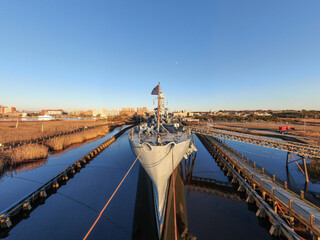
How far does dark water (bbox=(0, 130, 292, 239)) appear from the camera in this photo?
797 centimetres

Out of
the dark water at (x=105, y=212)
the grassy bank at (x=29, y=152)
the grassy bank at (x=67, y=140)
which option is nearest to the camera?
the dark water at (x=105, y=212)

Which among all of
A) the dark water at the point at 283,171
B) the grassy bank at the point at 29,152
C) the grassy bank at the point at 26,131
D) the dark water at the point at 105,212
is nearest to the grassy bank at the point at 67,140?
the grassy bank at the point at 29,152

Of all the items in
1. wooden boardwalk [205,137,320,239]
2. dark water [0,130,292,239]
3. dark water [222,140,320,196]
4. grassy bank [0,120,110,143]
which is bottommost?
dark water [0,130,292,239]

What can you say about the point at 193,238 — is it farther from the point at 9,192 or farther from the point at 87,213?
the point at 9,192

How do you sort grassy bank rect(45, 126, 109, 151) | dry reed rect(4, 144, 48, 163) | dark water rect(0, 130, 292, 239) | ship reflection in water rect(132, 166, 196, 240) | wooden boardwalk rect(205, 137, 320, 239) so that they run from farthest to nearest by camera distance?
grassy bank rect(45, 126, 109, 151), dry reed rect(4, 144, 48, 163), dark water rect(0, 130, 292, 239), ship reflection in water rect(132, 166, 196, 240), wooden boardwalk rect(205, 137, 320, 239)

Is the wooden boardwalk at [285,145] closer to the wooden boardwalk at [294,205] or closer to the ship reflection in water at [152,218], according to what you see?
the wooden boardwalk at [294,205]

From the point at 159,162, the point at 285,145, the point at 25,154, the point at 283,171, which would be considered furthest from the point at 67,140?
the point at 285,145

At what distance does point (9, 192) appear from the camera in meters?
11.2

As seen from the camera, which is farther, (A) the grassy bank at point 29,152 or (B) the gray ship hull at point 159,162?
(A) the grassy bank at point 29,152

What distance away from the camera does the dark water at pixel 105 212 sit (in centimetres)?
797

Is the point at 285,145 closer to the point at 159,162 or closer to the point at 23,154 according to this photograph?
the point at 159,162

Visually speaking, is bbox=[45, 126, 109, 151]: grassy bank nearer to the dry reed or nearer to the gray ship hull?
the dry reed

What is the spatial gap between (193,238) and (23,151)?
22.1m

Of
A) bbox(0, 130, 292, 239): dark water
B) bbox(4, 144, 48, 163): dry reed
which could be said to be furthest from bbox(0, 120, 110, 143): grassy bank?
bbox(0, 130, 292, 239): dark water
